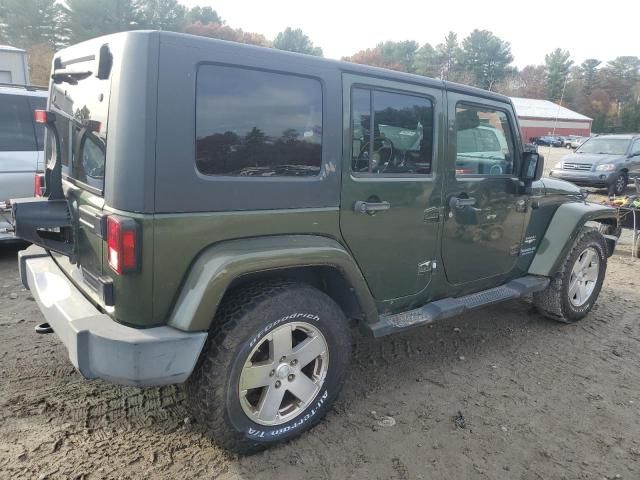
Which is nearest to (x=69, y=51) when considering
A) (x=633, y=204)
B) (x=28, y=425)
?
(x=28, y=425)

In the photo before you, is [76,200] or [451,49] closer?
[76,200]

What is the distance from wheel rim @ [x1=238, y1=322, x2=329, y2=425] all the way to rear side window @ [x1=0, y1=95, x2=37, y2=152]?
4.24 meters

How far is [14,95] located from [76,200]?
11.9 feet

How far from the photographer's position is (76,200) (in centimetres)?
263

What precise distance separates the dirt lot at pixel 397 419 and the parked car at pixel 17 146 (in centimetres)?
157

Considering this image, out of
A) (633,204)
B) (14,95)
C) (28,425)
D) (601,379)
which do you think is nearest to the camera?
(28,425)

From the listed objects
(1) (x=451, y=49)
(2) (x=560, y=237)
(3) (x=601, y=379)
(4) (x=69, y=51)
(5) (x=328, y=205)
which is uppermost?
(1) (x=451, y=49)

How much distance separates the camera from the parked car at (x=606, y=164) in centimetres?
1345

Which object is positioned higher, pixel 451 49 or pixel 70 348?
pixel 451 49

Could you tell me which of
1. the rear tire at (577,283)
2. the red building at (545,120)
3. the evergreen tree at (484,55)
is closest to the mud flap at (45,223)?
the rear tire at (577,283)

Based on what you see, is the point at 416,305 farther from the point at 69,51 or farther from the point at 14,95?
the point at 14,95

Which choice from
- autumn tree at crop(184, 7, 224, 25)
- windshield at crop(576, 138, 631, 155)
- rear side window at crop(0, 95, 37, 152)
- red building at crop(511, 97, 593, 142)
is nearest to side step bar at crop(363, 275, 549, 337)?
rear side window at crop(0, 95, 37, 152)

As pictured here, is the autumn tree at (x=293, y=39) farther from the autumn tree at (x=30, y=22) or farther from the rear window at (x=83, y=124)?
the rear window at (x=83, y=124)

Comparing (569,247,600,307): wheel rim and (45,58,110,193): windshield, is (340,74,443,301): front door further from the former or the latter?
(569,247,600,307): wheel rim
